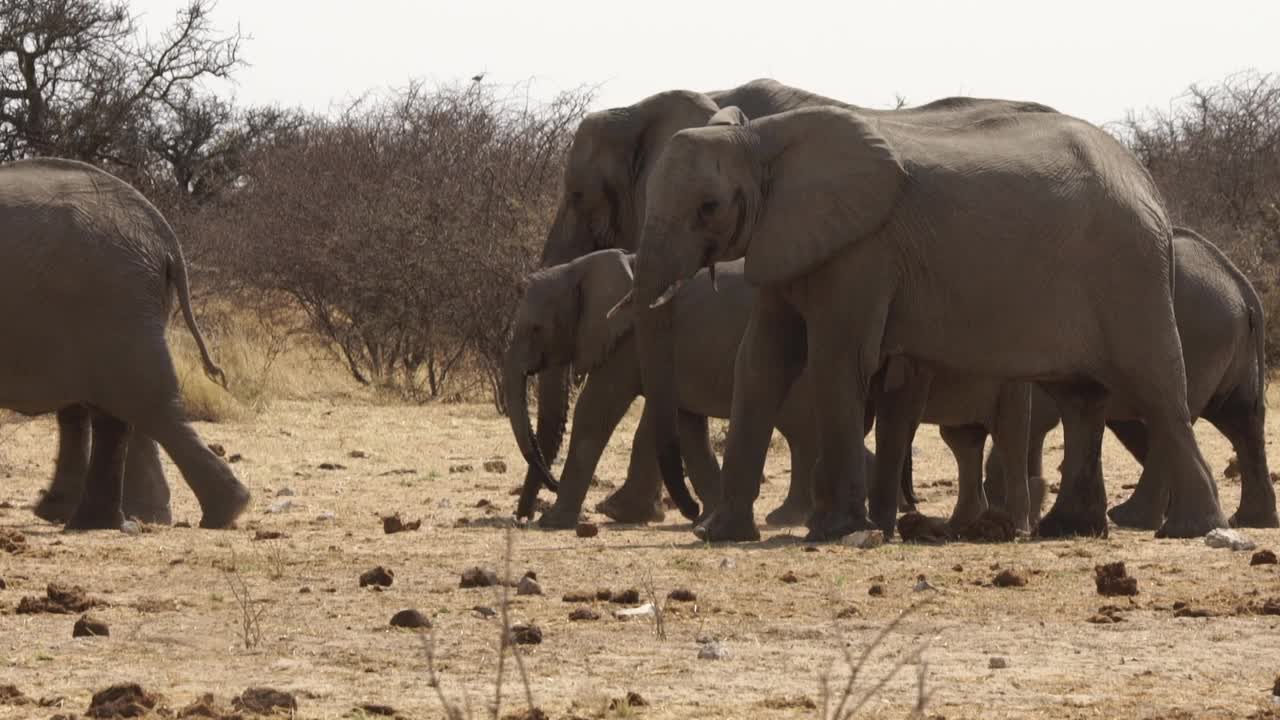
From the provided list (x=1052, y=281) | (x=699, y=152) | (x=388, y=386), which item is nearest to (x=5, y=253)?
(x=699, y=152)

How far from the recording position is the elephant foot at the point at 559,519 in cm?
1116

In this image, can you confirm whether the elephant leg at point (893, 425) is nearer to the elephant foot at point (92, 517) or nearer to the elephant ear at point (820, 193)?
the elephant ear at point (820, 193)

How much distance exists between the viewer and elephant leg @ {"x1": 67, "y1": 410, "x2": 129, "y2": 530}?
10234 mm

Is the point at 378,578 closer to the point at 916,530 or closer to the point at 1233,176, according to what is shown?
the point at 916,530

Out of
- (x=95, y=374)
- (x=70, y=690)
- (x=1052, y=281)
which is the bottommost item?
→ (x=70, y=690)

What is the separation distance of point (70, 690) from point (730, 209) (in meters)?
4.45

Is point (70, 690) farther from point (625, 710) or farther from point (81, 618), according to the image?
point (625, 710)

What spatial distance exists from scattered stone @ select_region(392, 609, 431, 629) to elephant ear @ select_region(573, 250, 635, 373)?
15.4 feet

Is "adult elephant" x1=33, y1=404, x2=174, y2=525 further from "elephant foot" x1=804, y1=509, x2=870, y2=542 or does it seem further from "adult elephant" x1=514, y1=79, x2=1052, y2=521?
"elephant foot" x1=804, y1=509, x2=870, y2=542

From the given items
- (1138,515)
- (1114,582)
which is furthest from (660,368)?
(1114,582)

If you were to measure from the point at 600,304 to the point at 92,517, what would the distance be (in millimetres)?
2799

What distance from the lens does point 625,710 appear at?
533 cm

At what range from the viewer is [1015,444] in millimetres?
11133

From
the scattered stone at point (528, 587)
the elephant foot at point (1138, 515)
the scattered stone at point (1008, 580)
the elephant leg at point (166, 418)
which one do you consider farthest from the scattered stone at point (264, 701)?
the elephant foot at point (1138, 515)
